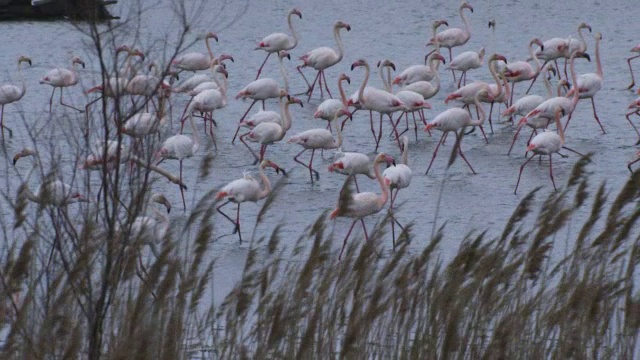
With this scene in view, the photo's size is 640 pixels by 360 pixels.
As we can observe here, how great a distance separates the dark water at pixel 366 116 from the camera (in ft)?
21.6

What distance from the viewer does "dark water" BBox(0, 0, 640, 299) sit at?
6.58m

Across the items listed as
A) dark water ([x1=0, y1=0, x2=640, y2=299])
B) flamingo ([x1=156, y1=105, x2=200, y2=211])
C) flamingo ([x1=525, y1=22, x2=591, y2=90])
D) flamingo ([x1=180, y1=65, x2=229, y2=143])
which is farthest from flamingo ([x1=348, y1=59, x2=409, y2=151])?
flamingo ([x1=525, y1=22, x2=591, y2=90])

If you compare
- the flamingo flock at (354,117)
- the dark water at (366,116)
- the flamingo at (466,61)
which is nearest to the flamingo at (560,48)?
the flamingo flock at (354,117)

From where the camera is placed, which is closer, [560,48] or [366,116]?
[366,116]

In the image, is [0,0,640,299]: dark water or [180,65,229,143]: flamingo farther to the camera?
[180,65,229,143]: flamingo

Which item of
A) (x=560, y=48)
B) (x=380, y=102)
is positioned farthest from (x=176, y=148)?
(x=560, y=48)

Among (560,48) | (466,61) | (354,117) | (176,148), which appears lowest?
(176,148)

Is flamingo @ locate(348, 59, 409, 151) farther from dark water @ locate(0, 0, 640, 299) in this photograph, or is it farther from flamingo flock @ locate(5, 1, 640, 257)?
dark water @ locate(0, 0, 640, 299)

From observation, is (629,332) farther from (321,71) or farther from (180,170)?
(321,71)

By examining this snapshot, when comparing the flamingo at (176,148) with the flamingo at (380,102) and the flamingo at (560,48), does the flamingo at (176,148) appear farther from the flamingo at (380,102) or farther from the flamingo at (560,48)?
the flamingo at (560,48)

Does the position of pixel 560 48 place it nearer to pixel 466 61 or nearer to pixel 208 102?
pixel 466 61

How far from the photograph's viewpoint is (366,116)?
9812 millimetres

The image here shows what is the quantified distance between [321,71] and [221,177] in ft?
10.9

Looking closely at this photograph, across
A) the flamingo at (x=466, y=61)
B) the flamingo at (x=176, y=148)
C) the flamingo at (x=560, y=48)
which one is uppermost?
the flamingo at (x=560, y=48)
